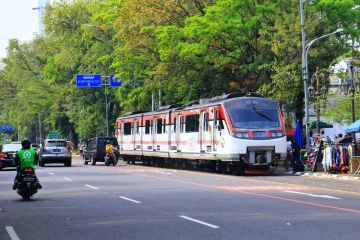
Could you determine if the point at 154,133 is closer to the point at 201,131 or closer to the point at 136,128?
the point at 136,128

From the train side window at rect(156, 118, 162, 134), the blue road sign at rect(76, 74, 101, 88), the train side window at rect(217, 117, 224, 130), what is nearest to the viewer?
the train side window at rect(217, 117, 224, 130)

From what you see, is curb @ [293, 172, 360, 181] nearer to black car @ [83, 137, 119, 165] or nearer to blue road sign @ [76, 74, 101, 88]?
→ black car @ [83, 137, 119, 165]

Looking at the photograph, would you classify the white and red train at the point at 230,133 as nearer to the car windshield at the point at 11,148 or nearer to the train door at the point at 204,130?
the train door at the point at 204,130

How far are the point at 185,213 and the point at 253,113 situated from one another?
17.5 meters

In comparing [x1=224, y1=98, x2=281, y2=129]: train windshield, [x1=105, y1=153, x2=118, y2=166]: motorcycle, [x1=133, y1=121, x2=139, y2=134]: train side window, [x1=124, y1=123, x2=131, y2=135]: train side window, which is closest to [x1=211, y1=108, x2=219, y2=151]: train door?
[x1=224, y1=98, x2=281, y2=129]: train windshield

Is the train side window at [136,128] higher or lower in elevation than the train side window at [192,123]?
higher

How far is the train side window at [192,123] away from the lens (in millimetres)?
35894

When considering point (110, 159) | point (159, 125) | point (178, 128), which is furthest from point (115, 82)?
point (178, 128)

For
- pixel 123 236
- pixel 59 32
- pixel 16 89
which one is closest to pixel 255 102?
pixel 123 236

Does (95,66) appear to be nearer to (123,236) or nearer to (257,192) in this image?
(257,192)

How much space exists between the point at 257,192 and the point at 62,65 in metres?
58.0

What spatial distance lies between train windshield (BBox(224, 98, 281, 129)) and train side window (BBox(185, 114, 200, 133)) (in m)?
4.02

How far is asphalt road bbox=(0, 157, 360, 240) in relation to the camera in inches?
469

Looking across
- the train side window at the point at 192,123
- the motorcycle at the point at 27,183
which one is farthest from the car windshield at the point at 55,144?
the motorcycle at the point at 27,183
